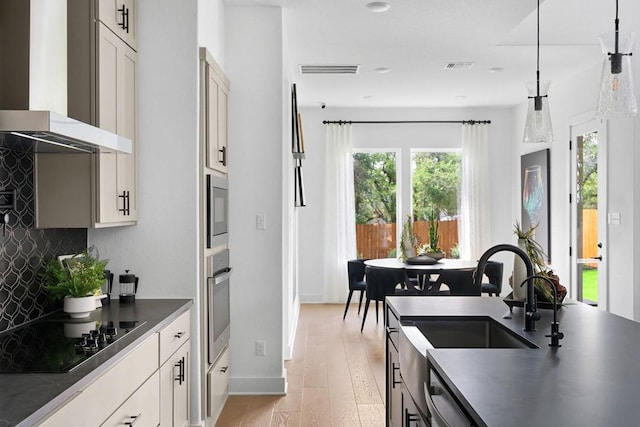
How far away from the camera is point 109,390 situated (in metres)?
1.89

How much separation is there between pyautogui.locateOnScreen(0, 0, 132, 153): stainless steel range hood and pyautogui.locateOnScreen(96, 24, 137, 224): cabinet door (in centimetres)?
31

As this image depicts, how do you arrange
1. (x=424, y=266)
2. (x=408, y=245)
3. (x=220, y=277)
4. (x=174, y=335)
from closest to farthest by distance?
(x=174, y=335) < (x=220, y=277) < (x=424, y=266) < (x=408, y=245)

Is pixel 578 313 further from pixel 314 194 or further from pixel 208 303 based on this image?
pixel 314 194

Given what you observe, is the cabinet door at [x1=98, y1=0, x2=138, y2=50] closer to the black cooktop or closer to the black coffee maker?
the black coffee maker

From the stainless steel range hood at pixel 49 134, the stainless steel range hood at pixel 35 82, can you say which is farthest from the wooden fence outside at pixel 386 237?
the stainless steel range hood at pixel 35 82

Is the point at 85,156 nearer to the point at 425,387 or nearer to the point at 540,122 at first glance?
the point at 425,387

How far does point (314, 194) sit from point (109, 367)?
262 inches

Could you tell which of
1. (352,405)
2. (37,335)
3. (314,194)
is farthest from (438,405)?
(314,194)

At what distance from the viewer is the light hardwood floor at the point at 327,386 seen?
375cm

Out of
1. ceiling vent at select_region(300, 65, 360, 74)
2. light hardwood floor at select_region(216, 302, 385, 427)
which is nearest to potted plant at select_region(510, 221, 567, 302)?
light hardwood floor at select_region(216, 302, 385, 427)

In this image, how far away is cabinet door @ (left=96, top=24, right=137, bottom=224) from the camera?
8.54ft

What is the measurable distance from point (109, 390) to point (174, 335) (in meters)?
0.88

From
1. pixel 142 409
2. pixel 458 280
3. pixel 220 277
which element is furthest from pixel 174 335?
pixel 458 280

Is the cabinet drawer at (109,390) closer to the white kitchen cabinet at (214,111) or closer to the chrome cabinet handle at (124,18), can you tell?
the white kitchen cabinet at (214,111)
